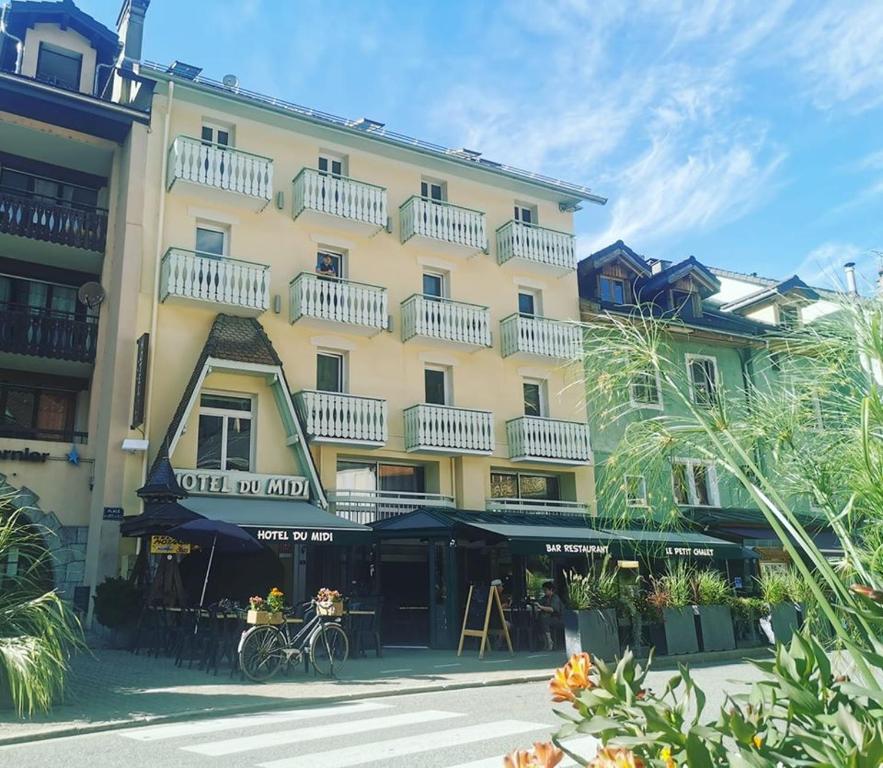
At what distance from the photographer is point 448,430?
2117 centimetres

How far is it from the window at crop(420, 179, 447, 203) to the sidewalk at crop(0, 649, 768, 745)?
43.2 ft

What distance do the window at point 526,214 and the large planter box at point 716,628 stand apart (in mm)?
13203

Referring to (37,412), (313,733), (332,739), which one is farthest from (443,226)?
(332,739)

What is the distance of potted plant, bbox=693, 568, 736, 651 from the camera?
15.9 metres

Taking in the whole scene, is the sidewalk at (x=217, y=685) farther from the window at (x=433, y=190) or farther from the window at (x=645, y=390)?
the window at (x=433, y=190)

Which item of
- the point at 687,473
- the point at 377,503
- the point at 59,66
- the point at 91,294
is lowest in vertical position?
the point at 687,473

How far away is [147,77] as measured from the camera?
→ 19500mm

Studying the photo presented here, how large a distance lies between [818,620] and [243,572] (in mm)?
14617

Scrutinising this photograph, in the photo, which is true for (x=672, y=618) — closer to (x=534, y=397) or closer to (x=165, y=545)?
(x=165, y=545)

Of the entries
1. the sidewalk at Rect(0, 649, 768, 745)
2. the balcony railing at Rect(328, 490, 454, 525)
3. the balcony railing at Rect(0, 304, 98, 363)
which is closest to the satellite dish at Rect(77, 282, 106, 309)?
the balcony railing at Rect(0, 304, 98, 363)

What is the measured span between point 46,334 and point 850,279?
1770 cm

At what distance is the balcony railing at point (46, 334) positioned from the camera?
59.3ft

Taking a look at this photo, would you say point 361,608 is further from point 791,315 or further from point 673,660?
point 791,315

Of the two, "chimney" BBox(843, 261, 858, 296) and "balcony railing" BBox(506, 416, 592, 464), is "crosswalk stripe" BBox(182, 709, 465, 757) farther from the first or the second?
"balcony railing" BBox(506, 416, 592, 464)
